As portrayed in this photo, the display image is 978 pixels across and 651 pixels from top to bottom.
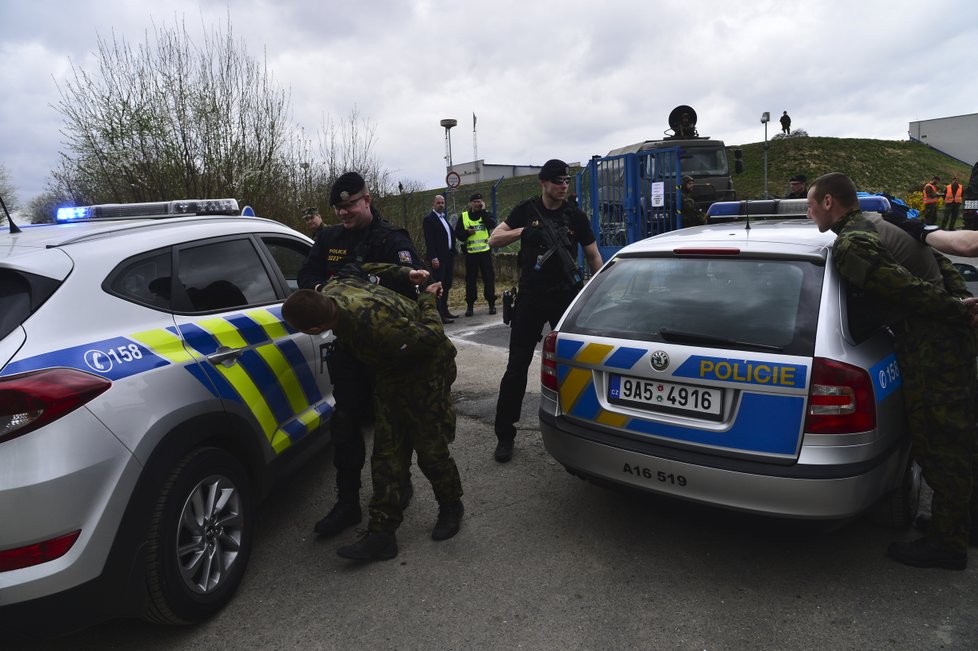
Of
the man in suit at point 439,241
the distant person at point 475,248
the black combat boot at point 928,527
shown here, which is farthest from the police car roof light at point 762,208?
the distant person at point 475,248

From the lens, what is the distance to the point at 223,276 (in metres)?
3.04

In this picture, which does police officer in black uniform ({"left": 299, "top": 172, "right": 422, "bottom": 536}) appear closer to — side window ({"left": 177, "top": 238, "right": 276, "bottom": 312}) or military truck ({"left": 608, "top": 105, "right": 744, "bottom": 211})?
side window ({"left": 177, "top": 238, "right": 276, "bottom": 312})

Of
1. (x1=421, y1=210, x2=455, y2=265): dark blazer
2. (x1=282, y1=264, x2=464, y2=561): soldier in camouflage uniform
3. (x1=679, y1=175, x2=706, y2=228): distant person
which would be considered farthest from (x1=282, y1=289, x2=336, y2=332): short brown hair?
(x1=679, y1=175, x2=706, y2=228): distant person

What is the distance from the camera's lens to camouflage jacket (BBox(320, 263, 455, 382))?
2.55 meters

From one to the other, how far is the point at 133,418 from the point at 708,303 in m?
2.30

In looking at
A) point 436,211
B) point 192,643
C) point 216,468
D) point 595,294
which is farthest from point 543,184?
point 436,211

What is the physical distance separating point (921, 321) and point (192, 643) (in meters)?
3.14

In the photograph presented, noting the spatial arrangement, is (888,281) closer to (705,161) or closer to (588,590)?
(588,590)

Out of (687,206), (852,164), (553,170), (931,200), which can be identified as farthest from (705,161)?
(852,164)

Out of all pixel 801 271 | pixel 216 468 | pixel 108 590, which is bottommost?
pixel 108 590

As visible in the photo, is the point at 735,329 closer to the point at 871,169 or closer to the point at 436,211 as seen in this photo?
the point at 436,211

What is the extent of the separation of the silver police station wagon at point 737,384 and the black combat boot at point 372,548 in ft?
2.94

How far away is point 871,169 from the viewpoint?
102 ft

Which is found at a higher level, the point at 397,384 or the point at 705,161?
the point at 705,161
